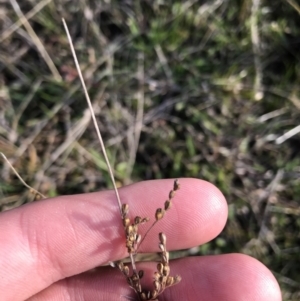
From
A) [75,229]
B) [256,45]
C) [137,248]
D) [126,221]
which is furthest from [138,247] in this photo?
[256,45]

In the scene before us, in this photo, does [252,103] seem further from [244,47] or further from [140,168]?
[140,168]

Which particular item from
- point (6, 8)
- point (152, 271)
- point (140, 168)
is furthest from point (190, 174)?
point (6, 8)

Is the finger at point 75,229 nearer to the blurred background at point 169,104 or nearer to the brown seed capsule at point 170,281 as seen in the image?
the brown seed capsule at point 170,281

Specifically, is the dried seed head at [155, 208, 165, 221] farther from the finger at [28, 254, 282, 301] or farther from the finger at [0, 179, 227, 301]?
the finger at [28, 254, 282, 301]

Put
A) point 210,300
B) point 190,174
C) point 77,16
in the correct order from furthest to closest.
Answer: point 77,16
point 190,174
point 210,300

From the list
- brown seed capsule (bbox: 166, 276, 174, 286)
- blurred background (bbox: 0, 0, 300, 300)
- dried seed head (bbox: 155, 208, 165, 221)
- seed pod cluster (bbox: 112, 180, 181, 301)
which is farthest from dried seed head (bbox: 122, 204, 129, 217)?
blurred background (bbox: 0, 0, 300, 300)

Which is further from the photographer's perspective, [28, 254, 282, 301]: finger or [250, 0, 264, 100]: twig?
[250, 0, 264, 100]: twig

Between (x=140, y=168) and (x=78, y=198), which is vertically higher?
(x=78, y=198)

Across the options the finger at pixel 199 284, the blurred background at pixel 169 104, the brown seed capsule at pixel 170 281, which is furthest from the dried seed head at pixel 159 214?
the blurred background at pixel 169 104
